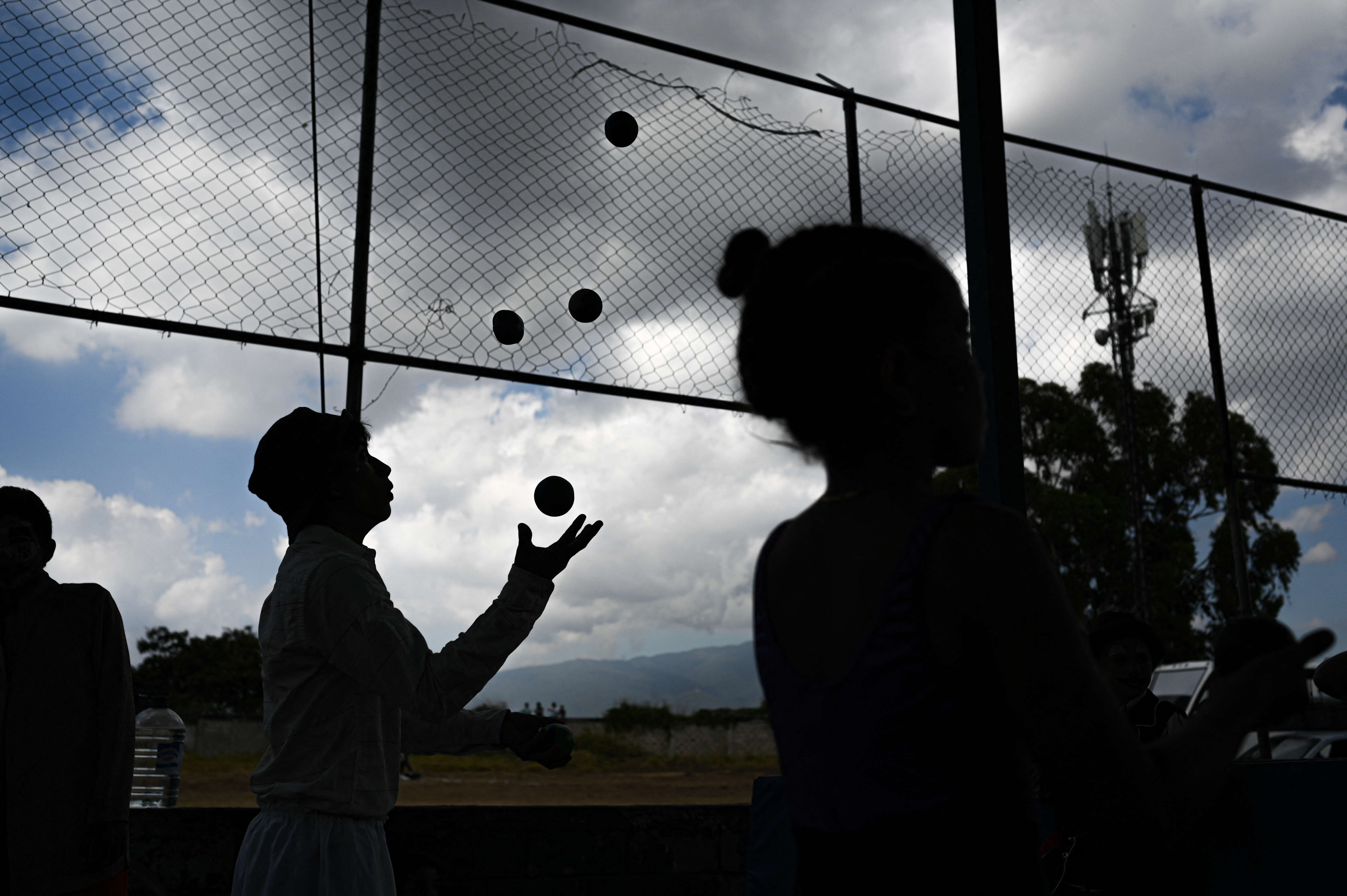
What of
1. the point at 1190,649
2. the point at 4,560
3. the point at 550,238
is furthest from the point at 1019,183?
the point at 1190,649

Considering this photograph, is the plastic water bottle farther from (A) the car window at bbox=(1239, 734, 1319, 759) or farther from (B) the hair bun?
(A) the car window at bbox=(1239, 734, 1319, 759)

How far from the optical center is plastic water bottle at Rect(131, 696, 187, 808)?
12.8 ft

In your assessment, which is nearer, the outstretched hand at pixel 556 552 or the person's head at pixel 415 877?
the outstretched hand at pixel 556 552

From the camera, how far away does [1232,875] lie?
82.4 inches

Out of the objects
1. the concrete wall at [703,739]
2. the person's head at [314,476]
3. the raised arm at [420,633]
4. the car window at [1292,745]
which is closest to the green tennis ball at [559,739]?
the raised arm at [420,633]

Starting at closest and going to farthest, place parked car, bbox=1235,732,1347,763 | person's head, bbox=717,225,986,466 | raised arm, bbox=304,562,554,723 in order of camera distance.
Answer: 1. person's head, bbox=717,225,986,466
2. raised arm, bbox=304,562,554,723
3. parked car, bbox=1235,732,1347,763

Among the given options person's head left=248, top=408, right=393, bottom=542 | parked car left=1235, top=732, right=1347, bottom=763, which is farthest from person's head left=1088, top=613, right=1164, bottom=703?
parked car left=1235, top=732, right=1347, bottom=763

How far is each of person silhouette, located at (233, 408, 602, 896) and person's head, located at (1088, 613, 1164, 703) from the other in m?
2.34

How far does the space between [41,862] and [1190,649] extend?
25798mm

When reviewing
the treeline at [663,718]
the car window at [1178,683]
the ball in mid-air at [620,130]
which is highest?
the ball in mid-air at [620,130]

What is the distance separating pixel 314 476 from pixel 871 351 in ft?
5.22

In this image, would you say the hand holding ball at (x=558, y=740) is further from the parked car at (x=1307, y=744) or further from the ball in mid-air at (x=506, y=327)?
the parked car at (x=1307, y=744)

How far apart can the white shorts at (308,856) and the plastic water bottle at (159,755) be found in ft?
6.63

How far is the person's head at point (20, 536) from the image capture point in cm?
310
